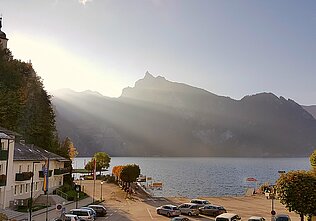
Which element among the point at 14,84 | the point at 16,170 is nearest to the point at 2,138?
the point at 16,170

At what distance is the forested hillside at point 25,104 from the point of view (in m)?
77.4

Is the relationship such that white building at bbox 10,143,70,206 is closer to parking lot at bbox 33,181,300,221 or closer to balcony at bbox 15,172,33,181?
balcony at bbox 15,172,33,181

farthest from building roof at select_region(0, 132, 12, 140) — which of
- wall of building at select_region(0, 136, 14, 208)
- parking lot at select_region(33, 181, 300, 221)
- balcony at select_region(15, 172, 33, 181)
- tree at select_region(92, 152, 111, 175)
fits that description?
tree at select_region(92, 152, 111, 175)

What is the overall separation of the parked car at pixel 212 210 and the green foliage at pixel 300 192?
17463mm

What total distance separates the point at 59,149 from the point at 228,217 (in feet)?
180

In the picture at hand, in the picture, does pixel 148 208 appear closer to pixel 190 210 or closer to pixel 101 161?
pixel 190 210

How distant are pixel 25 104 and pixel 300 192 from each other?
208ft

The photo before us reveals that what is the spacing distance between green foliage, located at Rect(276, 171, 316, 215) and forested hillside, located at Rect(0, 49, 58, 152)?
2128 inches

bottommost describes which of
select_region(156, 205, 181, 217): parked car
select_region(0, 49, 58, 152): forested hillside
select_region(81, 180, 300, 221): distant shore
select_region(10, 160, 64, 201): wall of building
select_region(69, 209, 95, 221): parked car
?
select_region(81, 180, 300, 221): distant shore

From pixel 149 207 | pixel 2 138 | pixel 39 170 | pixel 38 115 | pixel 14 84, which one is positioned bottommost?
pixel 149 207

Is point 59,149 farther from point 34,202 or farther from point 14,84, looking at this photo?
point 34,202

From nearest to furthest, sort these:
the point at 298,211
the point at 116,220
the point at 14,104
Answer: the point at 298,211, the point at 116,220, the point at 14,104

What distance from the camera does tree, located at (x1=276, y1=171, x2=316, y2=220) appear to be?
36281 millimetres

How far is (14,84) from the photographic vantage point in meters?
85.1
